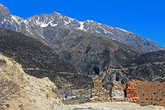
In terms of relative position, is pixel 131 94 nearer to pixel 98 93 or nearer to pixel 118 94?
pixel 118 94

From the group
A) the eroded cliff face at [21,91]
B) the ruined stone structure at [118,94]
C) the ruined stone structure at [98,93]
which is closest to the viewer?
the eroded cliff face at [21,91]

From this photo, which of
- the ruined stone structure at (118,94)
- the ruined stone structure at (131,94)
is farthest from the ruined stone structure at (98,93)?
the ruined stone structure at (131,94)

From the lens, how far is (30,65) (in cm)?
17738

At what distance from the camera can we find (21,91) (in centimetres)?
1700

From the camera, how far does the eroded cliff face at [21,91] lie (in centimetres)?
1570

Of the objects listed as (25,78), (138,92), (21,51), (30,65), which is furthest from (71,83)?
(25,78)

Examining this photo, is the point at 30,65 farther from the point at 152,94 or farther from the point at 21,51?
the point at 152,94

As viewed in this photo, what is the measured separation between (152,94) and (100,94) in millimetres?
5527

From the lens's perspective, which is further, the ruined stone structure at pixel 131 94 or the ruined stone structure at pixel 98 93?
the ruined stone structure at pixel 131 94

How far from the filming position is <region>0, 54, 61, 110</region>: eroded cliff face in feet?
51.5

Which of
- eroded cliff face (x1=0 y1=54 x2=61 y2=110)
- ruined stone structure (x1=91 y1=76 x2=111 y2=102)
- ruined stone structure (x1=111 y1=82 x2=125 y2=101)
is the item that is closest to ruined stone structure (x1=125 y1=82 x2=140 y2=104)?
ruined stone structure (x1=111 y1=82 x2=125 y2=101)

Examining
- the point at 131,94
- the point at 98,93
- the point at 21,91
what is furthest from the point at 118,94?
the point at 21,91

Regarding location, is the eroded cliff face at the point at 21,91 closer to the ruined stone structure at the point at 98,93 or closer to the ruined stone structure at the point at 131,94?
the ruined stone structure at the point at 98,93

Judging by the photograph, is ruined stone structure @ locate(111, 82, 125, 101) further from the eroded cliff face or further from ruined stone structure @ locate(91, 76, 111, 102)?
the eroded cliff face
